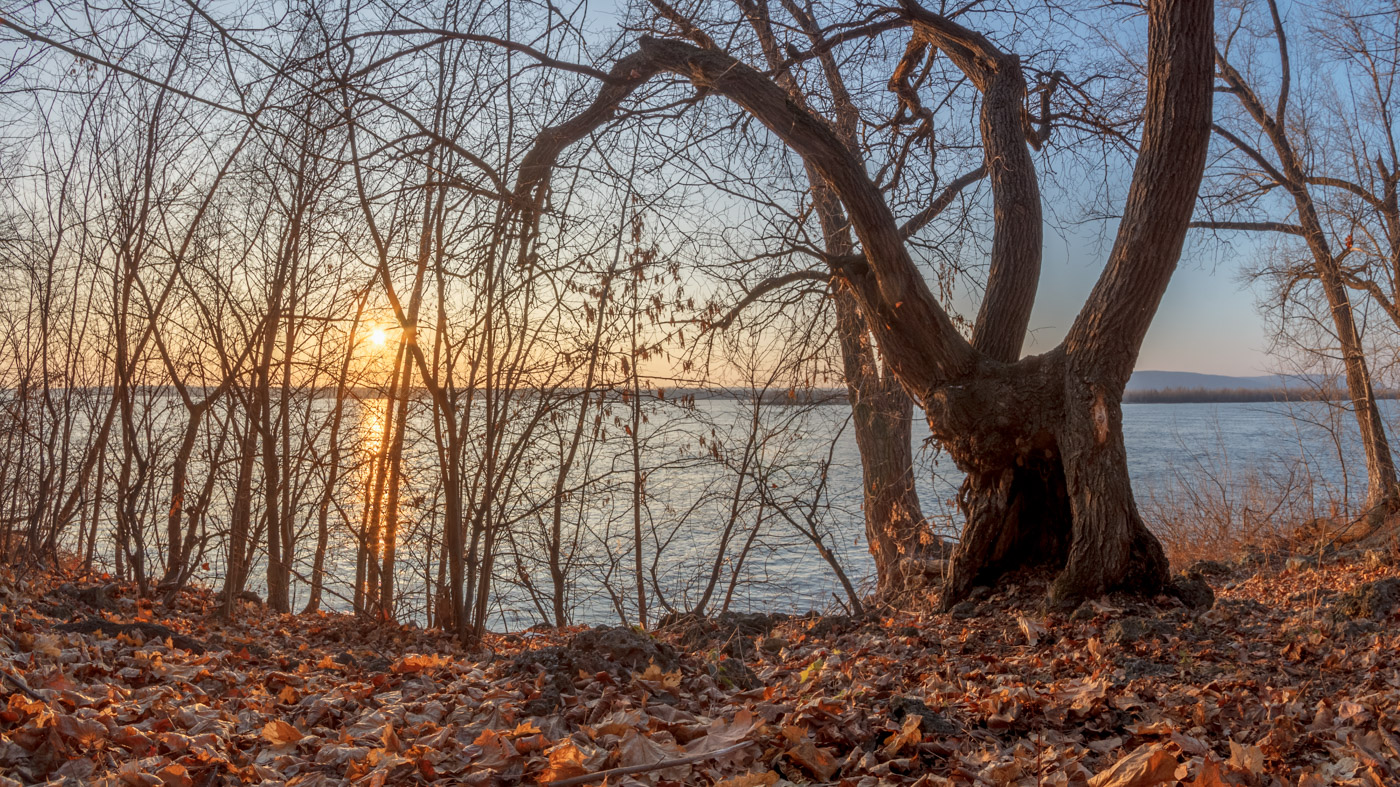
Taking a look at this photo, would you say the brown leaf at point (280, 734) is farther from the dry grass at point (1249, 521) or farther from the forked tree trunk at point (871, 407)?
the dry grass at point (1249, 521)

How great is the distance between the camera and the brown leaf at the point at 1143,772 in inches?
82.3

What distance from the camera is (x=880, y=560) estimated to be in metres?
7.60

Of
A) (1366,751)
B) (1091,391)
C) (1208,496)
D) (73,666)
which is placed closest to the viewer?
(1366,751)

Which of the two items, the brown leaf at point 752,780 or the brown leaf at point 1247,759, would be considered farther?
the brown leaf at point 1247,759

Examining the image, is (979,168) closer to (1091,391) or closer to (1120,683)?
(1091,391)

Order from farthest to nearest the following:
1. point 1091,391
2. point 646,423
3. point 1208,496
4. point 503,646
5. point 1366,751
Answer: point 1208,496
point 646,423
point 503,646
point 1091,391
point 1366,751

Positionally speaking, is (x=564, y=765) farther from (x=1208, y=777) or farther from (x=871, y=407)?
(x=871, y=407)

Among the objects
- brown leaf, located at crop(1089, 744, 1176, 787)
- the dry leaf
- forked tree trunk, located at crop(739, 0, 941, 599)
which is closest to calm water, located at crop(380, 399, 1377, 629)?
forked tree trunk, located at crop(739, 0, 941, 599)

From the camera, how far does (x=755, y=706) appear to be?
2736 mm

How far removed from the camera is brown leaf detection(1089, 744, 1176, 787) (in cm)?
209

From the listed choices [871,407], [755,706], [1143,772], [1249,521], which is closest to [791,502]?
[871,407]

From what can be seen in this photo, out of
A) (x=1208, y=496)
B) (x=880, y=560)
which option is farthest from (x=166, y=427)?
(x=1208, y=496)

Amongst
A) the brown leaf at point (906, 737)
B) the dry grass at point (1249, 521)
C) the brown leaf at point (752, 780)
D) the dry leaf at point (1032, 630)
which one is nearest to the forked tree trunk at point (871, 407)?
the dry leaf at point (1032, 630)

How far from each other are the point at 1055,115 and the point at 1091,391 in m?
2.85
